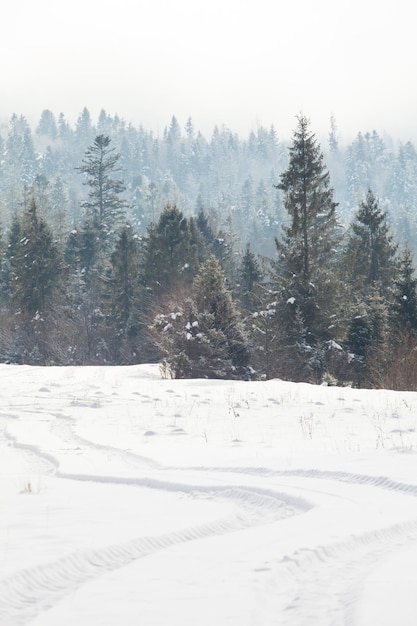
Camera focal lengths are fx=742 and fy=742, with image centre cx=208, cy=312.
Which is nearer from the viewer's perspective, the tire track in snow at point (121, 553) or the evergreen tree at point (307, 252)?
the tire track in snow at point (121, 553)

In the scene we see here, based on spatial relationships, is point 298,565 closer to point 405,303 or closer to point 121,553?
point 121,553

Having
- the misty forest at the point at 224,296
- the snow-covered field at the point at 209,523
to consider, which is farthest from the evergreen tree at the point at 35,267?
the snow-covered field at the point at 209,523

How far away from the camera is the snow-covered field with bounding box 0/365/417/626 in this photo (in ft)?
11.6

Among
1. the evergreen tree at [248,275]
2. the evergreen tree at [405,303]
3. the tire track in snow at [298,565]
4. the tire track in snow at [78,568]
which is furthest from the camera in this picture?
the evergreen tree at [248,275]

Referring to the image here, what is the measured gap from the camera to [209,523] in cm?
520

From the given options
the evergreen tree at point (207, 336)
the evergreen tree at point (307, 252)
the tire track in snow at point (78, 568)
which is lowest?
the tire track in snow at point (78, 568)

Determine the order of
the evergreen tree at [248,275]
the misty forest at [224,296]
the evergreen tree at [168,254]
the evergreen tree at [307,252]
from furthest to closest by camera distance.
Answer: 1. the evergreen tree at [248,275]
2. the evergreen tree at [168,254]
3. the evergreen tree at [307,252]
4. the misty forest at [224,296]

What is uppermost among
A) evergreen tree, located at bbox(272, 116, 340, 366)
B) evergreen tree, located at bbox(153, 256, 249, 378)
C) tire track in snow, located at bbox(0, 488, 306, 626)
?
evergreen tree, located at bbox(272, 116, 340, 366)

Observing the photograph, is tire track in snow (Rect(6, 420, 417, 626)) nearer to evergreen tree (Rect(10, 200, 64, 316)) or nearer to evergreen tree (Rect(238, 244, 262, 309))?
evergreen tree (Rect(10, 200, 64, 316))

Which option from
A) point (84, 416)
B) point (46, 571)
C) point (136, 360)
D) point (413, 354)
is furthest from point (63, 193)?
point (46, 571)

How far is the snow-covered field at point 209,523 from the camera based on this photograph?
353 centimetres

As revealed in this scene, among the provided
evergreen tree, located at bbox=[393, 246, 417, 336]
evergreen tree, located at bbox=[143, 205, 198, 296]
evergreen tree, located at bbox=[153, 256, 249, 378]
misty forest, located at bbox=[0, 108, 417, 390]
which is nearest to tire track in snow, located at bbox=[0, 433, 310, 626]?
Answer: misty forest, located at bbox=[0, 108, 417, 390]

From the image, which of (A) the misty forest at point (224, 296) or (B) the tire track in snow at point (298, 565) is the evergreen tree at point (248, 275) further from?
(B) the tire track in snow at point (298, 565)

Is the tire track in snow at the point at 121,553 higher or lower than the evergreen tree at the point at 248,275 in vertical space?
lower
